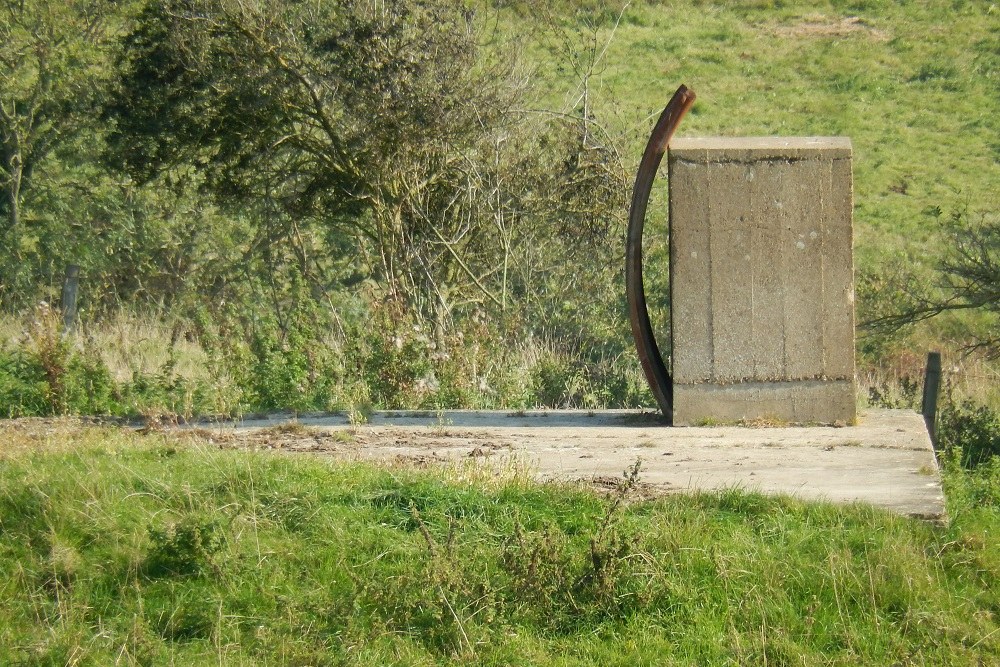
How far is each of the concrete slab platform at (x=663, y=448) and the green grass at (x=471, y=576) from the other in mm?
366

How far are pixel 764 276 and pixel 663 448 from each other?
4.80 ft

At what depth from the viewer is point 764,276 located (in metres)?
7.69

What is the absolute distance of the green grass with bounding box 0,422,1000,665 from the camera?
466 centimetres

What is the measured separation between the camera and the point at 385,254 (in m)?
13.6

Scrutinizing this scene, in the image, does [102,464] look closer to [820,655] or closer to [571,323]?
[820,655]

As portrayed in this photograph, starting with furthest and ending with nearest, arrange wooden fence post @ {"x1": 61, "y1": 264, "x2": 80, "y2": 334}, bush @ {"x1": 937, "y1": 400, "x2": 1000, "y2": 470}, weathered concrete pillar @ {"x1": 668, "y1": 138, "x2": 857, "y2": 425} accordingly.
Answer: wooden fence post @ {"x1": 61, "y1": 264, "x2": 80, "y2": 334} < bush @ {"x1": 937, "y1": 400, "x2": 1000, "y2": 470} < weathered concrete pillar @ {"x1": 668, "y1": 138, "x2": 857, "y2": 425}

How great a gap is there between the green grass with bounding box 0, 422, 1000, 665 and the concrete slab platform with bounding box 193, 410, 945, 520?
366 mm

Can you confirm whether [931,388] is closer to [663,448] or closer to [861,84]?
[663,448]

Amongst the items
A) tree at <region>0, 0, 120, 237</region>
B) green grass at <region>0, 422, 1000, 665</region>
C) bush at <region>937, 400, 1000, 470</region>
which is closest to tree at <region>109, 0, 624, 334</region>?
tree at <region>0, 0, 120, 237</region>

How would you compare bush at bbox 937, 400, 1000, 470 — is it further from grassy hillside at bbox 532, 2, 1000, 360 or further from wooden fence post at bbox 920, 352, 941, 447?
grassy hillside at bbox 532, 2, 1000, 360

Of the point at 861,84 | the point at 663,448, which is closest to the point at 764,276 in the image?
the point at 663,448

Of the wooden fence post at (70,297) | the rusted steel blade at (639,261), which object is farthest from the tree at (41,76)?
the rusted steel blade at (639,261)

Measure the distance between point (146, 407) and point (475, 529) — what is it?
4441mm

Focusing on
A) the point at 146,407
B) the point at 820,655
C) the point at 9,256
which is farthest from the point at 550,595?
the point at 9,256
